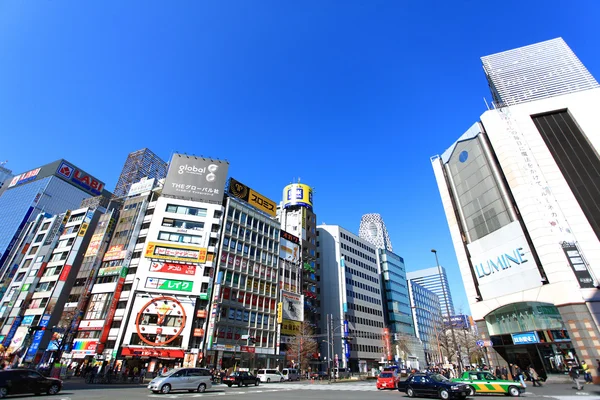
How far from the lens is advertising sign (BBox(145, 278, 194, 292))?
51938 mm

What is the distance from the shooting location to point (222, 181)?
214 feet

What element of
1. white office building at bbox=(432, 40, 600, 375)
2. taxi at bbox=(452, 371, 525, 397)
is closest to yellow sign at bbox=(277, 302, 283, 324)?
white office building at bbox=(432, 40, 600, 375)

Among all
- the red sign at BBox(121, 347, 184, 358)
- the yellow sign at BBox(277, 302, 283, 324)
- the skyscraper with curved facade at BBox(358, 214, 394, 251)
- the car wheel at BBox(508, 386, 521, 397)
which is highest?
the skyscraper with curved facade at BBox(358, 214, 394, 251)

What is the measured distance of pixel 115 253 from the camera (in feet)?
189

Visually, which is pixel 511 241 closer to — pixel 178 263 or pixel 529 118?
pixel 529 118

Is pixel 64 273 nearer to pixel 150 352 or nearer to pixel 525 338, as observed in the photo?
pixel 150 352

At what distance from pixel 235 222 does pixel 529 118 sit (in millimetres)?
52290

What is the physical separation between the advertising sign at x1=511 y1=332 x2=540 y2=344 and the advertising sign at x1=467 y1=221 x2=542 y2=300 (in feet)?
15.2

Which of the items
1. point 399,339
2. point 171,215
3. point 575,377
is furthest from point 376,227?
point 575,377

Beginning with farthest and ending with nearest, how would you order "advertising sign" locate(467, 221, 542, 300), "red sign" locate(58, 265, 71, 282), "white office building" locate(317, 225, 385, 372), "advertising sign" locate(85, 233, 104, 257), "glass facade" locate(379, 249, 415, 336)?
"glass facade" locate(379, 249, 415, 336) → "white office building" locate(317, 225, 385, 372) → "red sign" locate(58, 265, 71, 282) → "advertising sign" locate(85, 233, 104, 257) → "advertising sign" locate(467, 221, 542, 300)

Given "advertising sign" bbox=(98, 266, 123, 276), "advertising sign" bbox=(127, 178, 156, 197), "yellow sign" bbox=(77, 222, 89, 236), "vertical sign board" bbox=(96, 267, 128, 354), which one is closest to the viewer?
"vertical sign board" bbox=(96, 267, 128, 354)

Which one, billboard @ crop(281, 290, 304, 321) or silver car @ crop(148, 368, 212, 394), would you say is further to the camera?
billboard @ crop(281, 290, 304, 321)

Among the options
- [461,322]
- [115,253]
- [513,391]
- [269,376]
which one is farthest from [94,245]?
[461,322]

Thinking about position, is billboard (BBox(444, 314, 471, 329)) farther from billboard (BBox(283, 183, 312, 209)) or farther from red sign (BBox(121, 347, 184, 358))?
billboard (BBox(283, 183, 312, 209))
